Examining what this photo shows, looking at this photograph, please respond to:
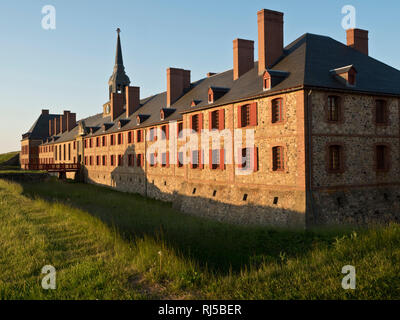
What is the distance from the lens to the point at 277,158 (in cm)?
1834

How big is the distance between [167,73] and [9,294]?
2804 cm

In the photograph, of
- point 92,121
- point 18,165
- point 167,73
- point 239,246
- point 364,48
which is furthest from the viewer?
point 18,165

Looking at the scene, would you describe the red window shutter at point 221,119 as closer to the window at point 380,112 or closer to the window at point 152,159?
the window at point 380,112

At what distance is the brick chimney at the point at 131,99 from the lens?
40.6 metres

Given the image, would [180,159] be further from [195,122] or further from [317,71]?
[317,71]

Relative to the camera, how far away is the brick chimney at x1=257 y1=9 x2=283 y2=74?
20594mm

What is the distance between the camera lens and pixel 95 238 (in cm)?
1091

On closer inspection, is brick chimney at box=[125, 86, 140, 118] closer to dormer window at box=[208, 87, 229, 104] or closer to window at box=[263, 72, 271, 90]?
dormer window at box=[208, 87, 229, 104]

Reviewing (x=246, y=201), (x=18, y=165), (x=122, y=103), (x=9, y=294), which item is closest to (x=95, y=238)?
(x=9, y=294)

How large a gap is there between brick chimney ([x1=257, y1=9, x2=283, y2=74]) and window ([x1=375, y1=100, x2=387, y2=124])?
21.7 ft

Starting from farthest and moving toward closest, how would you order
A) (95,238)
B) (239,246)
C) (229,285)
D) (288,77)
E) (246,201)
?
1. (246,201)
2. (288,77)
3. (239,246)
4. (95,238)
5. (229,285)

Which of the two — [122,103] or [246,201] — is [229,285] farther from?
[122,103]

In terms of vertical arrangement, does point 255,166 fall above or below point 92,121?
below

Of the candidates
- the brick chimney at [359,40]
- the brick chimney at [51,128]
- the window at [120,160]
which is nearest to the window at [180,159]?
the window at [120,160]
